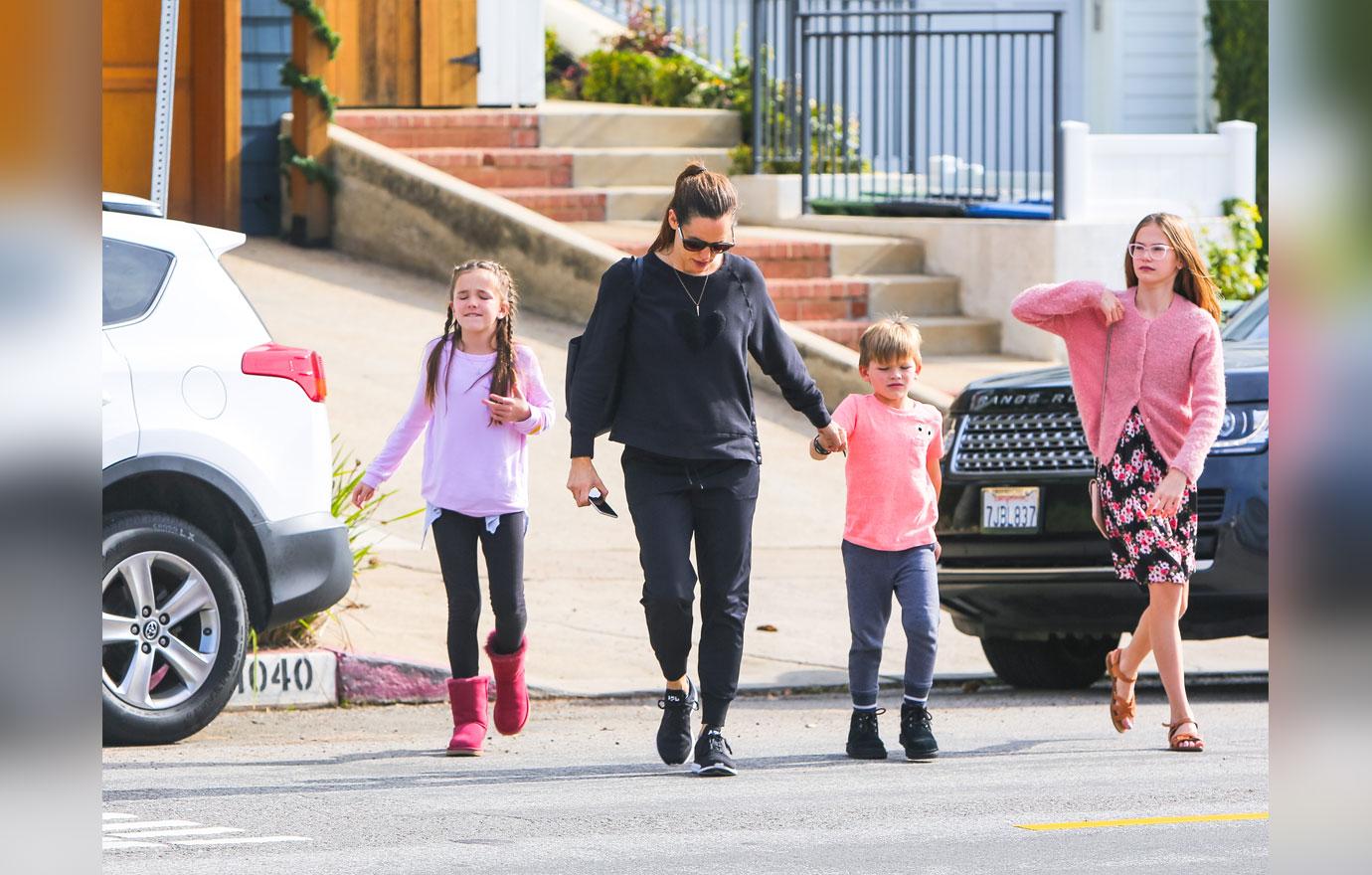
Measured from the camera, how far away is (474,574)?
21.7ft

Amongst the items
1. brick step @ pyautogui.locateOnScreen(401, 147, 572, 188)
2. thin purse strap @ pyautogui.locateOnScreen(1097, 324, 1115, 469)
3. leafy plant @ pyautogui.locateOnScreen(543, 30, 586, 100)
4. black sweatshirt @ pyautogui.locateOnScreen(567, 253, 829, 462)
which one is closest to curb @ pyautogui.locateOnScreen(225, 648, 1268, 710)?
black sweatshirt @ pyautogui.locateOnScreen(567, 253, 829, 462)

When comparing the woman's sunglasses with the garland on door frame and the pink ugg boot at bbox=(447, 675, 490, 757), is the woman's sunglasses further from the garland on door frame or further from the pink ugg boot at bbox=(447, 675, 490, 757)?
the garland on door frame

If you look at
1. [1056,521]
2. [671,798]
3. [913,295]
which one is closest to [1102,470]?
[1056,521]

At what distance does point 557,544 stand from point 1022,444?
11.3ft

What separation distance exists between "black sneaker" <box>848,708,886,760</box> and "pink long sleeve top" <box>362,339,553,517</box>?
126 centimetres

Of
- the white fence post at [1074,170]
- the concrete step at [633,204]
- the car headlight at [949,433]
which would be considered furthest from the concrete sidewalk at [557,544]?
the white fence post at [1074,170]

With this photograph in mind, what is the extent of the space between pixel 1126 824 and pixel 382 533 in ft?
19.2

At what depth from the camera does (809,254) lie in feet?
48.5

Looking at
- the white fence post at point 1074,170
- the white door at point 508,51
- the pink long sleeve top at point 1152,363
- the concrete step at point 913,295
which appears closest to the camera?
the pink long sleeve top at point 1152,363

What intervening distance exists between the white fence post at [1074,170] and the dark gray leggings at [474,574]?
871 centimetres

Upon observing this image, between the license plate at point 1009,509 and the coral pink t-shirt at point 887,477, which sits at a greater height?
the coral pink t-shirt at point 887,477

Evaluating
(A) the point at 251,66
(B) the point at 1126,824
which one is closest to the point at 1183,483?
(B) the point at 1126,824

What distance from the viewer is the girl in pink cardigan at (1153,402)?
6422 mm

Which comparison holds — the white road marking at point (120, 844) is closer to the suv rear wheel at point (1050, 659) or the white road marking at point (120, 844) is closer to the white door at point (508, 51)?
the suv rear wheel at point (1050, 659)
